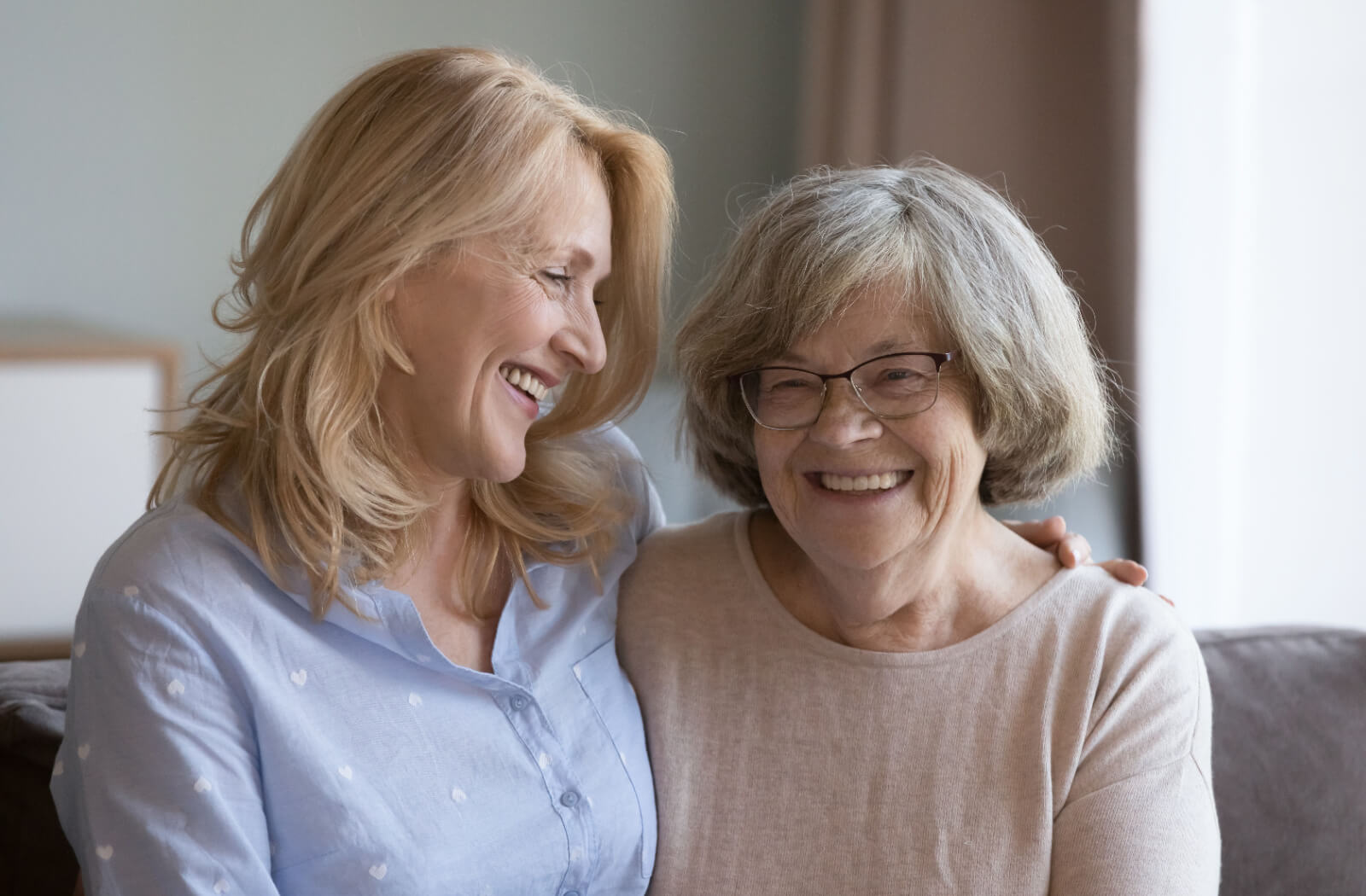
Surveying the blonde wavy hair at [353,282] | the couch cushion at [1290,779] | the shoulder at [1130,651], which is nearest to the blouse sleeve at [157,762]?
the blonde wavy hair at [353,282]

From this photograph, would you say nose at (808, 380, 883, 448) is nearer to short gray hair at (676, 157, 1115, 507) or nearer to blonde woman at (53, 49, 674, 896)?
short gray hair at (676, 157, 1115, 507)

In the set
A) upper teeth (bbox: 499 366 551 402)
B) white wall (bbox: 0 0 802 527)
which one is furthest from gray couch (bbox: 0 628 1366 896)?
white wall (bbox: 0 0 802 527)

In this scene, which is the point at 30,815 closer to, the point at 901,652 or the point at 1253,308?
the point at 901,652

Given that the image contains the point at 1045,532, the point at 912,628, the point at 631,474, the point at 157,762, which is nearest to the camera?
the point at 157,762

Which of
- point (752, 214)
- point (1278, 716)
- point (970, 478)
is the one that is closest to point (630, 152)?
point (752, 214)

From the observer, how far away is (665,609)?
1.61 m

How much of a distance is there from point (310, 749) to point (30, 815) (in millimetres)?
594

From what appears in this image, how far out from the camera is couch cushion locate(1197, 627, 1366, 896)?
1.73 m

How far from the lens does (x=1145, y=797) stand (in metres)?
1.33

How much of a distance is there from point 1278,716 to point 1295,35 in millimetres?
1167

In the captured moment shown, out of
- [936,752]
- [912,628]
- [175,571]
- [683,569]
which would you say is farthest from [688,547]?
[175,571]

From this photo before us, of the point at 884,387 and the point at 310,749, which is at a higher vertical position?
the point at 884,387

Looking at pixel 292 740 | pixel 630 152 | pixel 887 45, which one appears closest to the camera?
pixel 292 740

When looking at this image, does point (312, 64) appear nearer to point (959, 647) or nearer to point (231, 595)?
point (231, 595)
